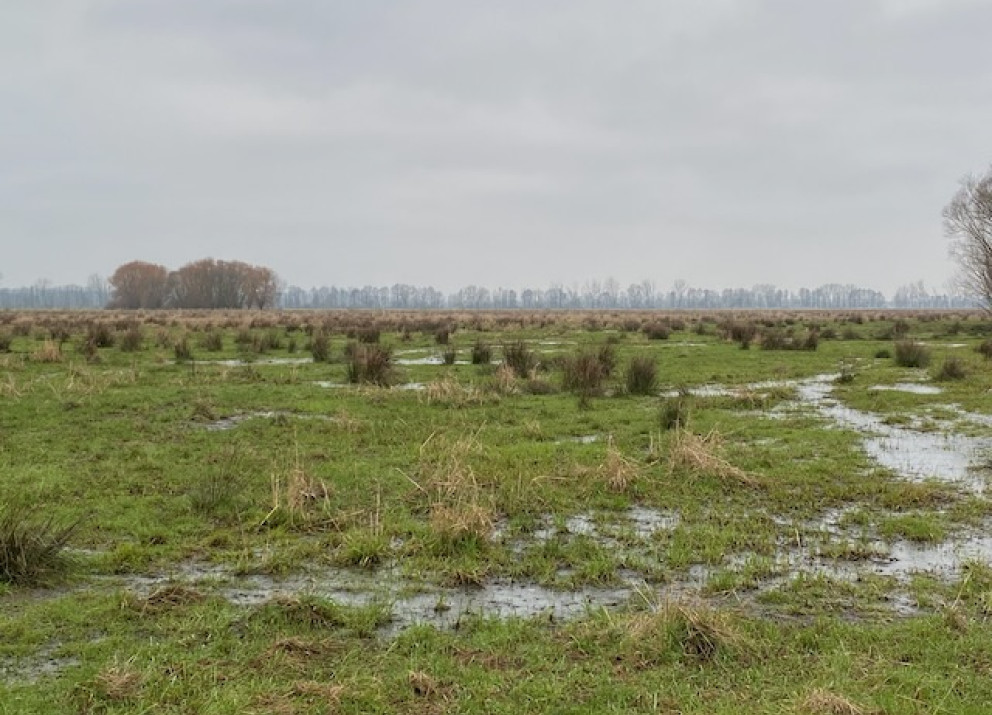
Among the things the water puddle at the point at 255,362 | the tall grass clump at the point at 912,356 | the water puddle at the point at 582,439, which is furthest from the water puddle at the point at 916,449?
the water puddle at the point at 255,362

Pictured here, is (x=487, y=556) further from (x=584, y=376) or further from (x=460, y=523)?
(x=584, y=376)

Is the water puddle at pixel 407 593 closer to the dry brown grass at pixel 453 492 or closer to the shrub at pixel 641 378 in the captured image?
the dry brown grass at pixel 453 492

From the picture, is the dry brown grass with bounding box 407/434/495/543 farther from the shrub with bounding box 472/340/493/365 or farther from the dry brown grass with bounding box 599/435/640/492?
the shrub with bounding box 472/340/493/365

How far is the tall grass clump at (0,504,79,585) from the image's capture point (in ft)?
18.0

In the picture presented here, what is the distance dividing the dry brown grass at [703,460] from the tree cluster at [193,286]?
10472cm

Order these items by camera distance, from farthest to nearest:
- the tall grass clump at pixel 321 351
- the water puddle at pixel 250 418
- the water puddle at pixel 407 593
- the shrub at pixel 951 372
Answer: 1. the tall grass clump at pixel 321 351
2. the shrub at pixel 951 372
3. the water puddle at pixel 250 418
4. the water puddle at pixel 407 593

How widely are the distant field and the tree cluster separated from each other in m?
97.6

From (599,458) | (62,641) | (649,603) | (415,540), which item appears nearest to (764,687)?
(649,603)

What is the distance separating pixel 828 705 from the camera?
3.78 metres

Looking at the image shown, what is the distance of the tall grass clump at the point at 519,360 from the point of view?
681 inches

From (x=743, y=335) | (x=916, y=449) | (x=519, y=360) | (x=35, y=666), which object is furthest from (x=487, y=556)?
(x=743, y=335)

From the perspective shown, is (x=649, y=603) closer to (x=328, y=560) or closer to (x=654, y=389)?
(x=328, y=560)

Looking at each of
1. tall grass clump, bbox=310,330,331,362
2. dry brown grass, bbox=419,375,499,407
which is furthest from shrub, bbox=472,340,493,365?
dry brown grass, bbox=419,375,499,407

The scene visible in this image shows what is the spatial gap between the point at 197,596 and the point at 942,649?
4.97 meters
